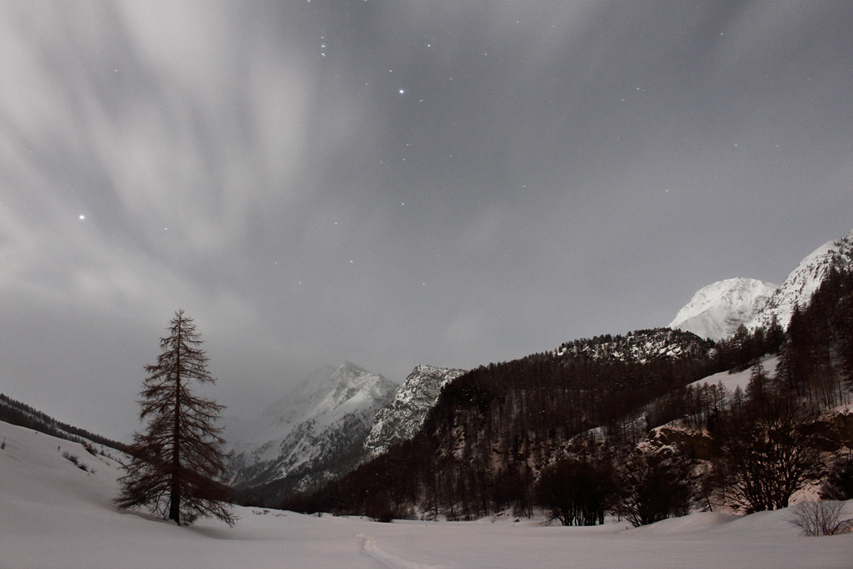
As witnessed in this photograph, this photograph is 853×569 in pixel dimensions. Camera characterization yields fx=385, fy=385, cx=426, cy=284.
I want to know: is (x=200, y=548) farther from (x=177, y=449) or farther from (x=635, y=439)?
(x=635, y=439)

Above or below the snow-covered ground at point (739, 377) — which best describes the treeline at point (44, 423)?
below

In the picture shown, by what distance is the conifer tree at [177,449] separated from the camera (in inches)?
846

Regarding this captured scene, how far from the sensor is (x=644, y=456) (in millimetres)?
75062

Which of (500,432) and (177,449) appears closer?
(177,449)

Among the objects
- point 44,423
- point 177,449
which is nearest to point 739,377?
point 177,449

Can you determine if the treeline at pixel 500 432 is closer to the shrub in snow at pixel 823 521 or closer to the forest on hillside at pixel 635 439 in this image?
the forest on hillside at pixel 635 439

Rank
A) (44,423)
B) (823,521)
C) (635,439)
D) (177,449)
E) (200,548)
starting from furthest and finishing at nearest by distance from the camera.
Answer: (635,439) < (44,423) < (177,449) < (200,548) < (823,521)

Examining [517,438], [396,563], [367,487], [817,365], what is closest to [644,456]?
[817,365]

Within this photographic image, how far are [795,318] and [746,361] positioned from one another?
30.9 metres

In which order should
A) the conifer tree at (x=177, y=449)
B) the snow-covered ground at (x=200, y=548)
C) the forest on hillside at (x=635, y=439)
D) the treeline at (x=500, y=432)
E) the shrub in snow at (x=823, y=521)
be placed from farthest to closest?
the treeline at (x=500, y=432), the forest on hillside at (x=635, y=439), the conifer tree at (x=177, y=449), the shrub in snow at (x=823, y=521), the snow-covered ground at (x=200, y=548)

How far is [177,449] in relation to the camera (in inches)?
875

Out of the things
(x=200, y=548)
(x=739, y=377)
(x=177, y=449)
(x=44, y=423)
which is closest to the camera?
(x=200, y=548)

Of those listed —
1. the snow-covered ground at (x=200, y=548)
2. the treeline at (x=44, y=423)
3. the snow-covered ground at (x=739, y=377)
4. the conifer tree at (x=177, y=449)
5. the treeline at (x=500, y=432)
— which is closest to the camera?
the snow-covered ground at (x=200, y=548)

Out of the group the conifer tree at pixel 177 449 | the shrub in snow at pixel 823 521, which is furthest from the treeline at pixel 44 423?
the shrub in snow at pixel 823 521
